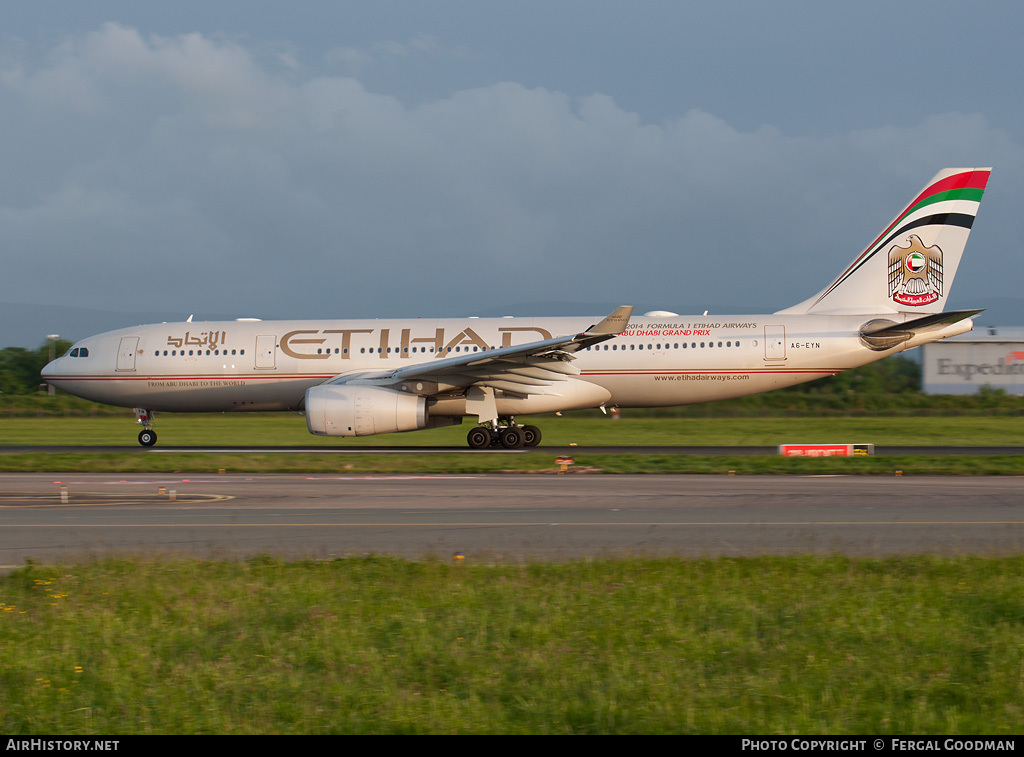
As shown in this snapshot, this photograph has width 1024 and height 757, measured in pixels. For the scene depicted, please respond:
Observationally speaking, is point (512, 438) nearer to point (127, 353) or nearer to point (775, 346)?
point (775, 346)

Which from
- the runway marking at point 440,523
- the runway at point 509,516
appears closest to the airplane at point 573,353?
the runway at point 509,516

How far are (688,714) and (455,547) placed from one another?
5336 mm

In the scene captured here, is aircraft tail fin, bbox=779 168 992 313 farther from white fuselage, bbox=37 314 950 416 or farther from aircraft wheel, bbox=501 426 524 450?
aircraft wheel, bbox=501 426 524 450

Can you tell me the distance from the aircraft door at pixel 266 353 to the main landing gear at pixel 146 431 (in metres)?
3.61

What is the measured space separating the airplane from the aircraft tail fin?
0.03 metres

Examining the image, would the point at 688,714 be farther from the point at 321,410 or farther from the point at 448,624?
the point at 321,410

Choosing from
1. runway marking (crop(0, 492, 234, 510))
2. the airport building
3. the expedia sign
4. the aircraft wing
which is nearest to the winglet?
the aircraft wing

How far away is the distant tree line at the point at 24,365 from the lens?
53.9 m

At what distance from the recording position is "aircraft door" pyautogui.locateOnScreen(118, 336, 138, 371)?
2608 centimetres

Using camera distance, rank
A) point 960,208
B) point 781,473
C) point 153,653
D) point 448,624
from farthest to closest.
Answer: point 960,208, point 781,473, point 448,624, point 153,653

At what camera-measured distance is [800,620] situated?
6.02 meters

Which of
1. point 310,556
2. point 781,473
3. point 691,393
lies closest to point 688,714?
point 310,556

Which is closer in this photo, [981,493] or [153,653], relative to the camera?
[153,653]

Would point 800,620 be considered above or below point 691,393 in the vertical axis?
below
